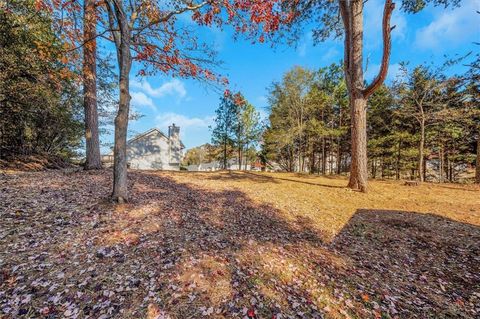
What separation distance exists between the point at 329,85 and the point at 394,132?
7.10 meters

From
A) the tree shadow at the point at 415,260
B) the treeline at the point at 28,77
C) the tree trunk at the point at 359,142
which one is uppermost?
the treeline at the point at 28,77

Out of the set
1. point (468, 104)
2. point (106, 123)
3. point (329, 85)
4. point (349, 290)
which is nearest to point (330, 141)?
point (329, 85)

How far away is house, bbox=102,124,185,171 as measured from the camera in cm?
2252

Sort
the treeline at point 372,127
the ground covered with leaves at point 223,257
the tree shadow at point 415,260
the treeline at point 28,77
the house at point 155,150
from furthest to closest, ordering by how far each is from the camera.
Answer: the house at point 155,150 → the treeline at point 372,127 → the treeline at point 28,77 → the tree shadow at point 415,260 → the ground covered with leaves at point 223,257

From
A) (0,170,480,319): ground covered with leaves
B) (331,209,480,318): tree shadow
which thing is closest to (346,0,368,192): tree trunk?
(0,170,480,319): ground covered with leaves

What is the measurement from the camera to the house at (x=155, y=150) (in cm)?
2252

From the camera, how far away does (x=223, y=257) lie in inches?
128

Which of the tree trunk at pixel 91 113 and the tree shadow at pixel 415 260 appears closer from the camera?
the tree shadow at pixel 415 260

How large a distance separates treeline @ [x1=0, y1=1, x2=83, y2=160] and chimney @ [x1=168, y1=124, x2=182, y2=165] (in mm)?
11860

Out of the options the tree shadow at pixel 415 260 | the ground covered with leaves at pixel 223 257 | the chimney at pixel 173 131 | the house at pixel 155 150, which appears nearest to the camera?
the ground covered with leaves at pixel 223 257

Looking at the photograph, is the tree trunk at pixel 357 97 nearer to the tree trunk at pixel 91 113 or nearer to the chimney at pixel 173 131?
the tree trunk at pixel 91 113

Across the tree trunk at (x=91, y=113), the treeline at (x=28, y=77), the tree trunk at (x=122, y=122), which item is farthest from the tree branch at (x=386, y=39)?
the tree trunk at (x=91, y=113)

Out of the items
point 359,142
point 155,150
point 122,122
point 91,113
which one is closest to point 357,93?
point 359,142

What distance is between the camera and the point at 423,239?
4.25 m
